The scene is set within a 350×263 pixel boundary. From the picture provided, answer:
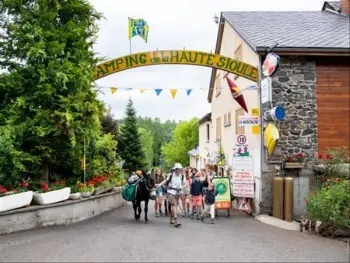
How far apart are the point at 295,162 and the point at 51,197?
736 cm

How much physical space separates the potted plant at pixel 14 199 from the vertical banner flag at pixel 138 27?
616 centimetres

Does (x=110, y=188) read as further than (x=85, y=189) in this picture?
Yes

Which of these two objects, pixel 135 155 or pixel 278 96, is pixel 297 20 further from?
pixel 135 155

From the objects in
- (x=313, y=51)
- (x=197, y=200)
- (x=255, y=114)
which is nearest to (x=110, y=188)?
(x=197, y=200)

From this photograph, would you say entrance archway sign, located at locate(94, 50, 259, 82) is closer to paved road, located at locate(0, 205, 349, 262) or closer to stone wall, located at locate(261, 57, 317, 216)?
stone wall, located at locate(261, 57, 317, 216)

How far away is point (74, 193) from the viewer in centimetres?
1312

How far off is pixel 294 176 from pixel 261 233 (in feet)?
13.0

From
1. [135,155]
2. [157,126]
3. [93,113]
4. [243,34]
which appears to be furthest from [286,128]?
[157,126]

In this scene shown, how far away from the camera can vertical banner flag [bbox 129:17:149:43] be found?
1456cm

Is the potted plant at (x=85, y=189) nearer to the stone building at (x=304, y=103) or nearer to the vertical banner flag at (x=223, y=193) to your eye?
the vertical banner flag at (x=223, y=193)

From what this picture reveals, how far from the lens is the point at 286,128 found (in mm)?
13984

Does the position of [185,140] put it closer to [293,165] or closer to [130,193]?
[293,165]

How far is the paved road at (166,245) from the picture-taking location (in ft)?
24.4

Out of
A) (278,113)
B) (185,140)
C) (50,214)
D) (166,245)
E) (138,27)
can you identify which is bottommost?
(166,245)
